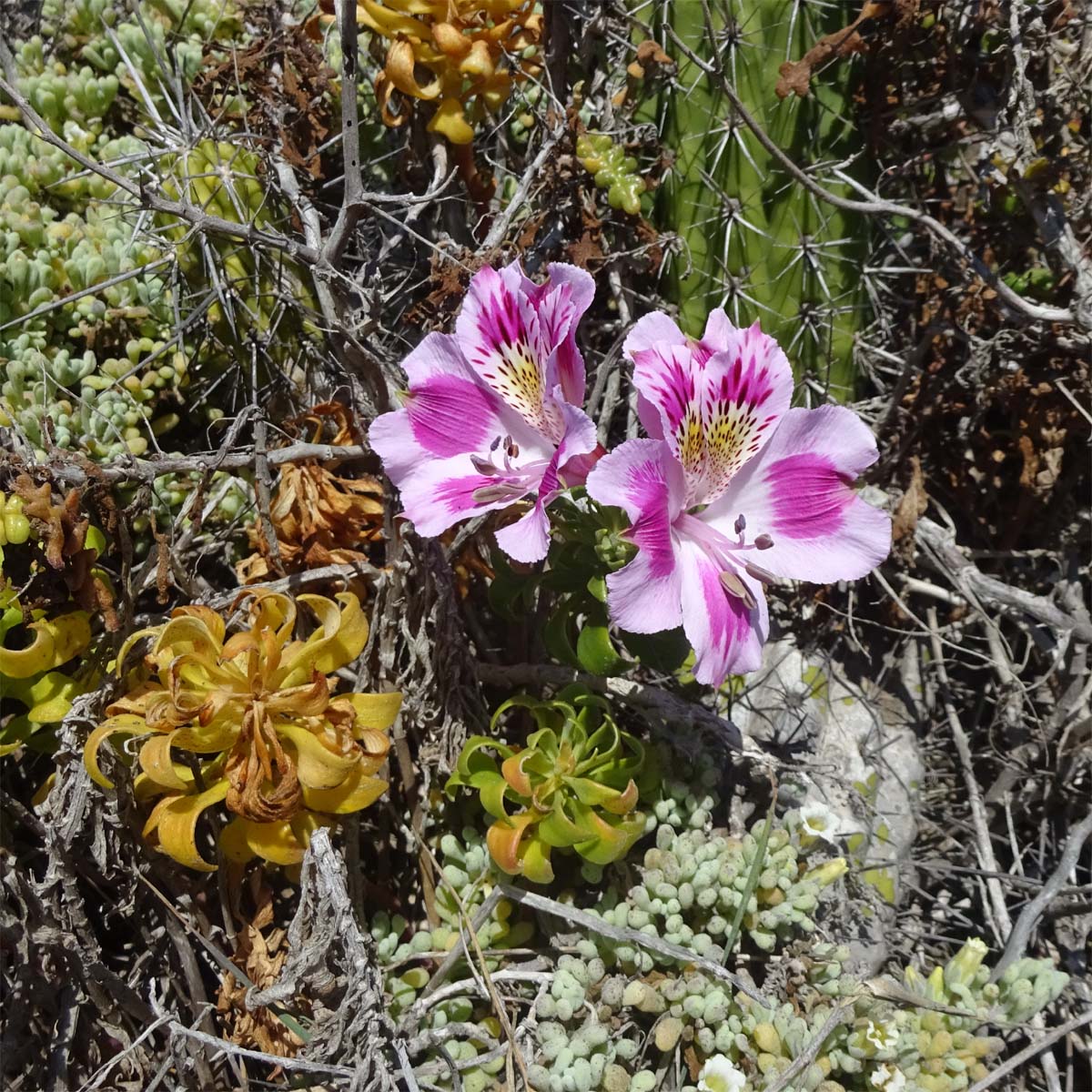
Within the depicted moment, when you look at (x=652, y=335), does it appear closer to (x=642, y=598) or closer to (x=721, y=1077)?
(x=642, y=598)

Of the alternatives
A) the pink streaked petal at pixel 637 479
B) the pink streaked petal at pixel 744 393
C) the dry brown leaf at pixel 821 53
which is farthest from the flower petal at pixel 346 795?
the dry brown leaf at pixel 821 53

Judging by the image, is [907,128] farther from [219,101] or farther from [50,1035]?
[50,1035]

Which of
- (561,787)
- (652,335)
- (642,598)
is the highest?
(652,335)

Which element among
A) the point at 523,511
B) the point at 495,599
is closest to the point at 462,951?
the point at 495,599

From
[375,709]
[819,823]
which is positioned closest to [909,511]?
[819,823]

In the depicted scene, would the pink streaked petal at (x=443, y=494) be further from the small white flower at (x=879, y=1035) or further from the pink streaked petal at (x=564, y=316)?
the small white flower at (x=879, y=1035)

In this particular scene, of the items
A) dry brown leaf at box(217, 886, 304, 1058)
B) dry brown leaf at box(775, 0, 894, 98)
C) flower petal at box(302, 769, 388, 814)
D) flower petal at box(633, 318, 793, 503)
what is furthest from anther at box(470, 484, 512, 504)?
dry brown leaf at box(775, 0, 894, 98)
